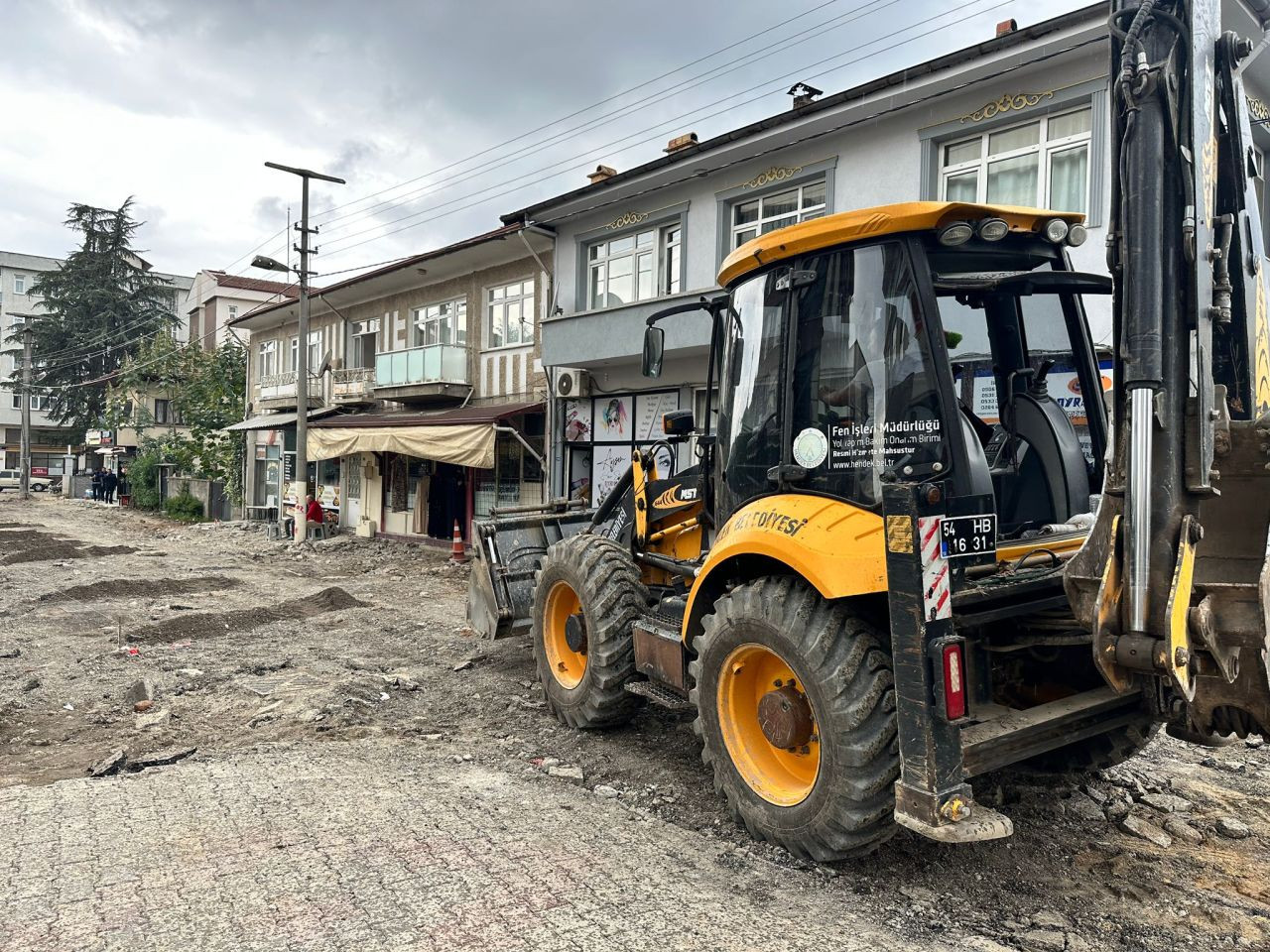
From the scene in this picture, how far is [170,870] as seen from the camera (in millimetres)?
3584

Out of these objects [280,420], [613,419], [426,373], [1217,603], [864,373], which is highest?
[426,373]

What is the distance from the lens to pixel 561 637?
5.94 m

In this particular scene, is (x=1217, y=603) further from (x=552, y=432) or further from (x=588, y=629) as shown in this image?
(x=552, y=432)

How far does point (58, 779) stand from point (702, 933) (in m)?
3.91

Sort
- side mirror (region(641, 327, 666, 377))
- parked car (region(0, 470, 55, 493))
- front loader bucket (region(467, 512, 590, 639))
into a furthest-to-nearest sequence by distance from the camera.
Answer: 1. parked car (region(0, 470, 55, 493))
2. front loader bucket (region(467, 512, 590, 639))
3. side mirror (region(641, 327, 666, 377))

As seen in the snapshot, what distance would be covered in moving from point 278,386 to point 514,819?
2697 cm

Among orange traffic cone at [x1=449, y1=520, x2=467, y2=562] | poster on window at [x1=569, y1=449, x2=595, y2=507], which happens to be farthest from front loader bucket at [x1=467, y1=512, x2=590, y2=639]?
orange traffic cone at [x1=449, y1=520, x2=467, y2=562]

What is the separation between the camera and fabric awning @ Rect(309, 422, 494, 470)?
627 inches

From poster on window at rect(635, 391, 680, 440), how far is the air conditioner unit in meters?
1.20

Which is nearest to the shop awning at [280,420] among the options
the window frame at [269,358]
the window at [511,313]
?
the window frame at [269,358]

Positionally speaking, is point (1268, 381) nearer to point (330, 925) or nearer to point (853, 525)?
point (853, 525)

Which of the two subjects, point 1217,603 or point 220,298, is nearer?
point 1217,603

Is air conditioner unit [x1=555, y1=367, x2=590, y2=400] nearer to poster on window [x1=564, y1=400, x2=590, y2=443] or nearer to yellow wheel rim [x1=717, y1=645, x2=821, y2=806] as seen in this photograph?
poster on window [x1=564, y1=400, x2=590, y2=443]

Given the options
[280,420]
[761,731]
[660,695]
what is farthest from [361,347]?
[761,731]
